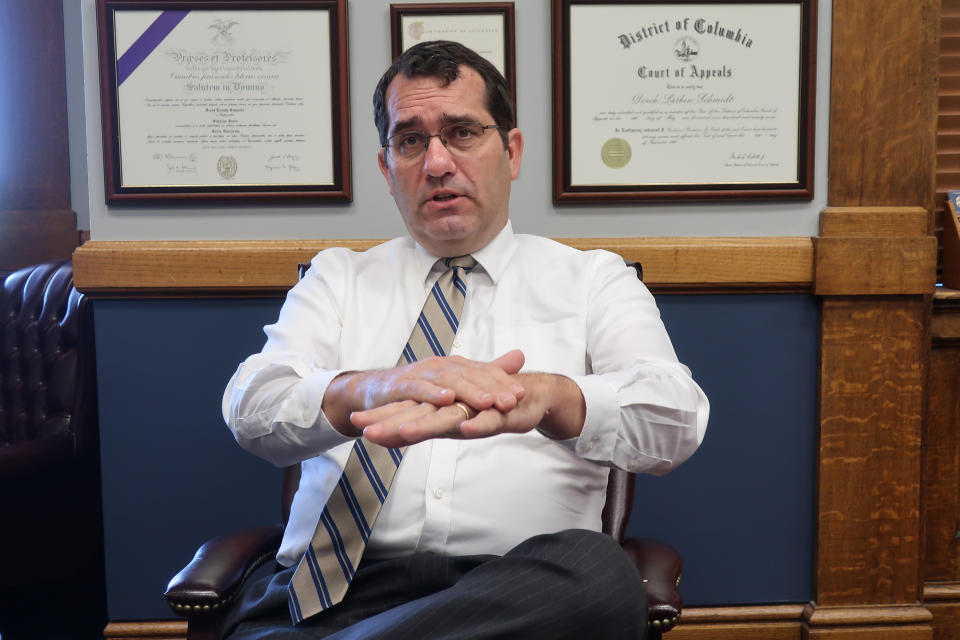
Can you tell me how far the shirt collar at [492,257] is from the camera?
5.23 ft

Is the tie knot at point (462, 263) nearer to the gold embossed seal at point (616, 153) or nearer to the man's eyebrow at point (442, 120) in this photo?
the man's eyebrow at point (442, 120)

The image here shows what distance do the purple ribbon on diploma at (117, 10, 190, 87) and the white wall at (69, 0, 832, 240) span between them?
0.08m

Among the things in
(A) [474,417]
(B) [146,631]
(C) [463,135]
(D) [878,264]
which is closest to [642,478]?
(D) [878,264]

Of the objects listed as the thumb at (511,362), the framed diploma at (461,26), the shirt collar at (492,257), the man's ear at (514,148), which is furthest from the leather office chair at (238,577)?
the framed diploma at (461,26)

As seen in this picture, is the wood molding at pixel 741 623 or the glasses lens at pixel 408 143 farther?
the wood molding at pixel 741 623

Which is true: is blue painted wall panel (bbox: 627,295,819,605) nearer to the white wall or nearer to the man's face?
the white wall

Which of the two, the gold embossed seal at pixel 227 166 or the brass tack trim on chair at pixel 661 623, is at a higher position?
the gold embossed seal at pixel 227 166

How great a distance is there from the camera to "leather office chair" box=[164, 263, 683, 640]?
1.13m

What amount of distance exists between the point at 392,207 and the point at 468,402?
3.46 ft

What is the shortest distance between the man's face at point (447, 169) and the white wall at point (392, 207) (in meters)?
0.40

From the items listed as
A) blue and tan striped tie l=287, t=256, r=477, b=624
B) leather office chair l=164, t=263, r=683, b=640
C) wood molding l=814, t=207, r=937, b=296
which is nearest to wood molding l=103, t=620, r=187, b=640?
leather office chair l=164, t=263, r=683, b=640

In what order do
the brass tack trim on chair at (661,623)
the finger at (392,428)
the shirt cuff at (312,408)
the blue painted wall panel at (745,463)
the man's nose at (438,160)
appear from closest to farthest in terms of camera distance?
the finger at (392,428) → the brass tack trim on chair at (661,623) → the shirt cuff at (312,408) → the man's nose at (438,160) → the blue painted wall panel at (745,463)

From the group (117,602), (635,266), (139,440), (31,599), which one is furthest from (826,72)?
(31,599)

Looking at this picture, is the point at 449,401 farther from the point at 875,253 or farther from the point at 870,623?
the point at 870,623
